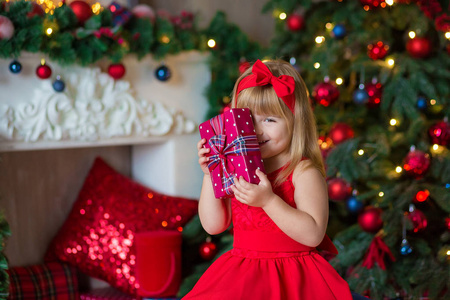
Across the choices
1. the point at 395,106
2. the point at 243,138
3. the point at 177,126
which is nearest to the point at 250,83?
the point at 243,138

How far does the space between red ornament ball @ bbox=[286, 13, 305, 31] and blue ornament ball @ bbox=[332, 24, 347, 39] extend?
20 cm

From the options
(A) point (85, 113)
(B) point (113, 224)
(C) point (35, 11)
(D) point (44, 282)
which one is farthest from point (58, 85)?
(D) point (44, 282)

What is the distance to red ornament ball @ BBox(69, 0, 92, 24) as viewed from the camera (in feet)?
7.16

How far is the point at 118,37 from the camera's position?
2.29 m

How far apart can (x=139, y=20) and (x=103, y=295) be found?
125cm

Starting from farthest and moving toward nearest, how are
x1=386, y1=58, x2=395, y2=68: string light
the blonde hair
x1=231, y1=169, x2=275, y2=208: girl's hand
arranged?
x1=386, y1=58, x2=395, y2=68: string light → the blonde hair → x1=231, y1=169, x2=275, y2=208: girl's hand

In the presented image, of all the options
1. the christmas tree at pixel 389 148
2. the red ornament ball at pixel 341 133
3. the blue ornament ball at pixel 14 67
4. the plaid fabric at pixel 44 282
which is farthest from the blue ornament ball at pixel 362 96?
the plaid fabric at pixel 44 282

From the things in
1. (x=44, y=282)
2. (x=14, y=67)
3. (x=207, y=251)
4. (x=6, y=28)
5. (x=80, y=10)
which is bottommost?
(x=44, y=282)

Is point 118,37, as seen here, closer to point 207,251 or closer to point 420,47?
point 207,251

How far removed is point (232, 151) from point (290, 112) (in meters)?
0.20

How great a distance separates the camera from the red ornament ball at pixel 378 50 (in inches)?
91.3

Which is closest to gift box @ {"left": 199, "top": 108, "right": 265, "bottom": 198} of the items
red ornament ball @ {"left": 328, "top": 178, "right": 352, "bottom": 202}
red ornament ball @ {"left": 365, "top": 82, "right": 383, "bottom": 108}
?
red ornament ball @ {"left": 328, "top": 178, "right": 352, "bottom": 202}

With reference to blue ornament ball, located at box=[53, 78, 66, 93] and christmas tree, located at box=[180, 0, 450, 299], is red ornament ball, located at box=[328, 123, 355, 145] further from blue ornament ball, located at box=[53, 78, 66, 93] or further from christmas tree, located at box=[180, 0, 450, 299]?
blue ornament ball, located at box=[53, 78, 66, 93]

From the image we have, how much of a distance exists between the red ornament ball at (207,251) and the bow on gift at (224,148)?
110cm
